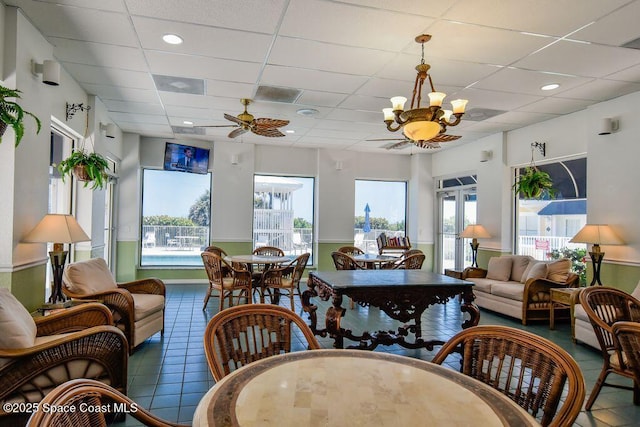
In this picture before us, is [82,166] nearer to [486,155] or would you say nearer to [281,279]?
[281,279]

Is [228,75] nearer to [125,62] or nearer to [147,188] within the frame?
[125,62]

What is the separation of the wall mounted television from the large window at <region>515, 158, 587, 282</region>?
6.05 m

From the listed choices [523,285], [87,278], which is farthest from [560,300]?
[87,278]

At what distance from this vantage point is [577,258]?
5762 mm

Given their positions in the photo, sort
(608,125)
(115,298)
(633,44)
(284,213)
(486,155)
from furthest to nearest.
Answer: (284,213), (486,155), (608,125), (115,298), (633,44)

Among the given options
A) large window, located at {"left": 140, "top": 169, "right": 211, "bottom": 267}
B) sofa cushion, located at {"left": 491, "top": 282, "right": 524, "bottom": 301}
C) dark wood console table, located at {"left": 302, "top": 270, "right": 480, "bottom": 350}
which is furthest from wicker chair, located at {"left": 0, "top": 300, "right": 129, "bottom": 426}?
large window, located at {"left": 140, "top": 169, "right": 211, "bottom": 267}

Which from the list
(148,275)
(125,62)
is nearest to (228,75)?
(125,62)

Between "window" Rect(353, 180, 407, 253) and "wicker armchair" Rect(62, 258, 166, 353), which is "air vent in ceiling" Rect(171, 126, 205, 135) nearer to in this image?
"wicker armchair" Rect(62, 258, 166, 353)

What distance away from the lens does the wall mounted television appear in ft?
25.7

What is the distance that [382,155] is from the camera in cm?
898

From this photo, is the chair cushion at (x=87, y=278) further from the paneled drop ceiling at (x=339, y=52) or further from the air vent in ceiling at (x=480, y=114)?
the air vent in ceiling at (x=480, y=114)

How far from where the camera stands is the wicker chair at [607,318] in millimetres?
2697

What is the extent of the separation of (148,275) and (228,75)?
5101 mm

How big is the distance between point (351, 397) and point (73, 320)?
2.42 m
